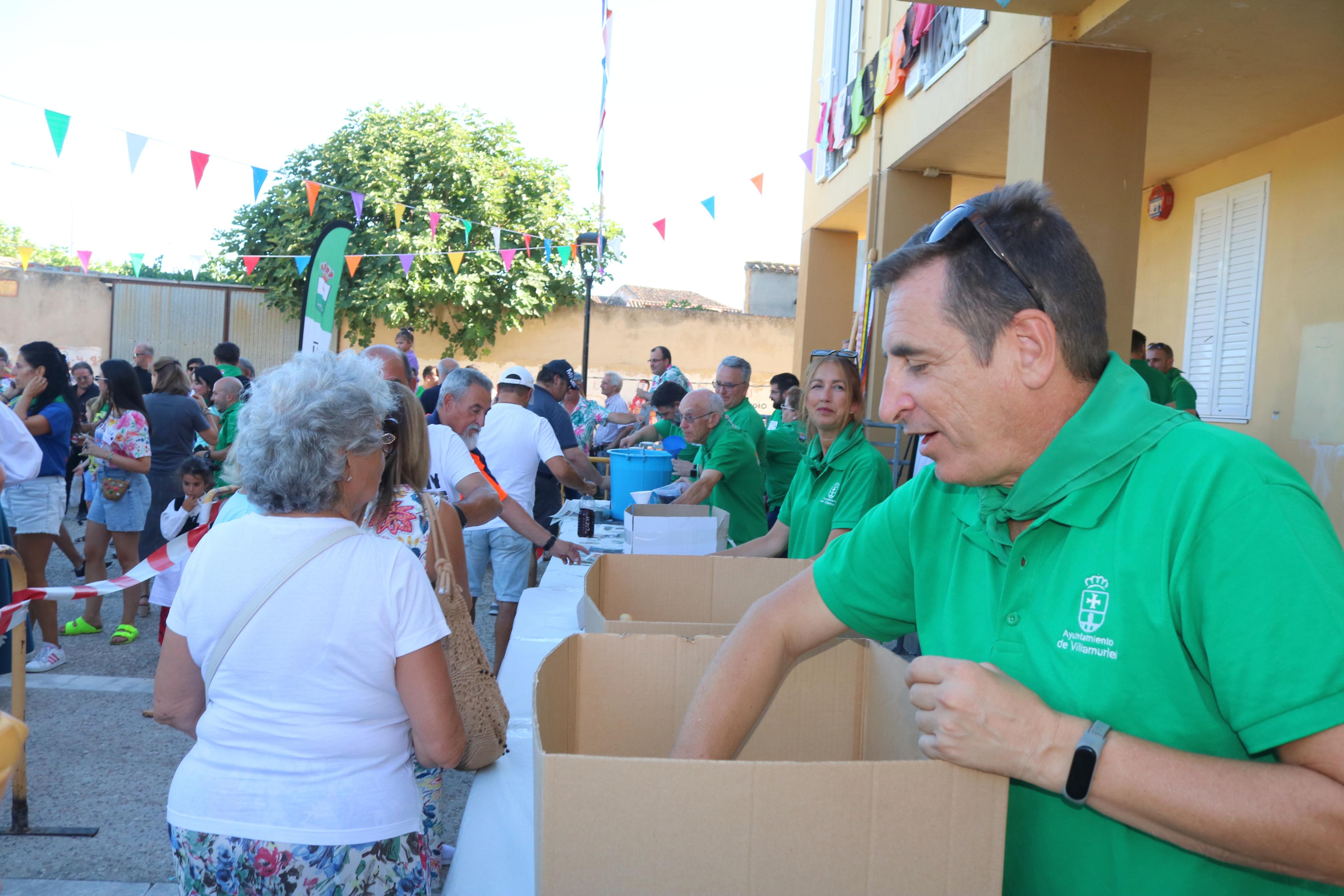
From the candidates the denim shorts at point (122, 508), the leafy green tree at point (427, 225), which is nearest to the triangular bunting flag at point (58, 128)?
the denim shorts at point (122, 508)

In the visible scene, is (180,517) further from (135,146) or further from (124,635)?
(135,146)

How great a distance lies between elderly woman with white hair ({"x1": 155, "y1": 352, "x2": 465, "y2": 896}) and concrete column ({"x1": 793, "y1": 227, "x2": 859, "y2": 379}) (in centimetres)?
1002

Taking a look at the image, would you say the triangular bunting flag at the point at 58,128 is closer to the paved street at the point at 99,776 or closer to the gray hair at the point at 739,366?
the paved street at the point at 99,776

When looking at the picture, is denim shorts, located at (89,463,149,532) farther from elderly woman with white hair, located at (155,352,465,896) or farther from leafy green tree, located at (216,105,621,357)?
leafy green tree, located at (216,105,621,357)

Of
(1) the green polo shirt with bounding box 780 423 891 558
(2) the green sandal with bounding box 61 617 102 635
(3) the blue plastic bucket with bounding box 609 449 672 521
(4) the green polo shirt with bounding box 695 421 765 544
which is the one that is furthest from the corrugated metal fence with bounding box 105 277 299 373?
(1) the green polo shirt with bounding box 780 423 891 558

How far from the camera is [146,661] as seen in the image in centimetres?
536

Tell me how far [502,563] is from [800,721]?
3618 millimetres

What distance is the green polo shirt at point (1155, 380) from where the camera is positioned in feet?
19.2

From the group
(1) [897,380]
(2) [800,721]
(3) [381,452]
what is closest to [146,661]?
(3) [381,452]

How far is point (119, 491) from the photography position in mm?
5805

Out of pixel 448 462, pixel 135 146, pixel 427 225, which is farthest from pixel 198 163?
pixel 427 225

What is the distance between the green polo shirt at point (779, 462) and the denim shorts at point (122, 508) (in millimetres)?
4095

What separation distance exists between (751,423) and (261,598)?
171 inches

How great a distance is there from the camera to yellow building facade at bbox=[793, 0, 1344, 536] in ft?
15.8
